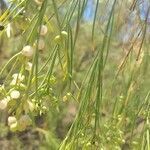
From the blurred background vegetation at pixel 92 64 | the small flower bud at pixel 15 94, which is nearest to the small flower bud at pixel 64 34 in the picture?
the blurred background vegetation at pixel 92 64

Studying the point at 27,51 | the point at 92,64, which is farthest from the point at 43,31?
the point at 92,64

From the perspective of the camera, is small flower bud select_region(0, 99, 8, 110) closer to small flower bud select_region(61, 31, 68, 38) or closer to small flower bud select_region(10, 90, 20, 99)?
small flower bud select_region(10, 90, 20, 99)

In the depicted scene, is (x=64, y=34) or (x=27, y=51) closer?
(x=27, y=51)

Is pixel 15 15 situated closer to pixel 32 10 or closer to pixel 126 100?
pixel 32 10

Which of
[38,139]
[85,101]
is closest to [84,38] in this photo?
[38,139]

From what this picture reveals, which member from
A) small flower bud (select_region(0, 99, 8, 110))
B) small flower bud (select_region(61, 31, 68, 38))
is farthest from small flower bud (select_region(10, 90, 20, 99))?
small flower bud (select_region(61, 31, 68, 38))

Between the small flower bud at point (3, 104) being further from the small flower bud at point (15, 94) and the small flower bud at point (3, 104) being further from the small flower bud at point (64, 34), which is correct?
the small flower bud at point (64, 34)

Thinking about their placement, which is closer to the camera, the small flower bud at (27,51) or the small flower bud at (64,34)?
the small flower bud at (27,51)

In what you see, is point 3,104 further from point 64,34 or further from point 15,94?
point 64,34

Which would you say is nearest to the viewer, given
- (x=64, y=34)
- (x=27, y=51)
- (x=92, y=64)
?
(x=27, y=51)

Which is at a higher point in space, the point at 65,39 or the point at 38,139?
the point at 65,39

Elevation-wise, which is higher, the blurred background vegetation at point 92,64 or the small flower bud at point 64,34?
the small flower bud at point 64,34
